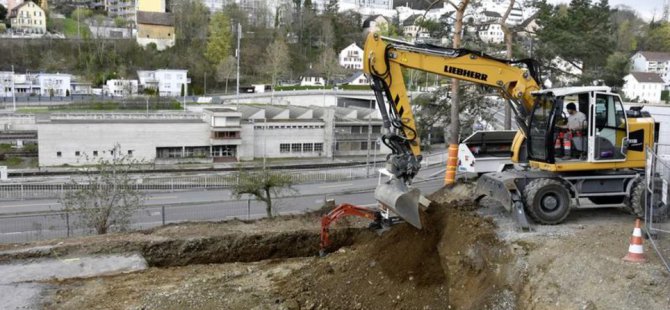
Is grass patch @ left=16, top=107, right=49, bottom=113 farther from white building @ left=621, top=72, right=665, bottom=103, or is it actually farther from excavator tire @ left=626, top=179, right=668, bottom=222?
white building @ left=621, top=72, right=665, bottom=103

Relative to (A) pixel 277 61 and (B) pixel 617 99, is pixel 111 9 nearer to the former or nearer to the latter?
(A) pixel 277 61

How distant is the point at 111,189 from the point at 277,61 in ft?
194

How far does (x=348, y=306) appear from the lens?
880cm

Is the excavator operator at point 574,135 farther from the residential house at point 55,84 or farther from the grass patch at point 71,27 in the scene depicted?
the grass patch at point 71,27

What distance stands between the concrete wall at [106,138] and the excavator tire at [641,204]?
33.2 m

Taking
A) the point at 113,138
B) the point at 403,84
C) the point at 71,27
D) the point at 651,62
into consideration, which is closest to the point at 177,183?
the point at 113,138

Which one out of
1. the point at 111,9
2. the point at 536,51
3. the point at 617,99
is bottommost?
the point at 617,99

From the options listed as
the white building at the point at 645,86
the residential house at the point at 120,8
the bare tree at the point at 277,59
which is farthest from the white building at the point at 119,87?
the white building at the point at 645,86

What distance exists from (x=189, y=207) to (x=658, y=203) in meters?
18.7

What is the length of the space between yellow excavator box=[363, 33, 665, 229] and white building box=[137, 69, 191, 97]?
6648cm

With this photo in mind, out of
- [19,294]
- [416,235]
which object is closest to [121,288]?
[19,294]

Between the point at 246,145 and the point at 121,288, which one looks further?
the point at 246,145

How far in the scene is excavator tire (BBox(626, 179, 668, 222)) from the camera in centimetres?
986

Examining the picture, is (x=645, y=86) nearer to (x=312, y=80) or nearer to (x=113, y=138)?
(x=312, y=80)
